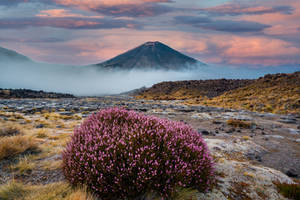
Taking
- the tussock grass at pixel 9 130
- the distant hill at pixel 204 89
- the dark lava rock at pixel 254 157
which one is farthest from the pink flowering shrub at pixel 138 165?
the distant hill at pixel 204 89

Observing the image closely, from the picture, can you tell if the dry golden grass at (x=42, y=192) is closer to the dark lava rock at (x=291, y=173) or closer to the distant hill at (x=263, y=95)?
A: the dark lava rock at (x=291, y=173)

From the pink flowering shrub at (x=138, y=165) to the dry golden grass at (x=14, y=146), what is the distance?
3202 millimetres

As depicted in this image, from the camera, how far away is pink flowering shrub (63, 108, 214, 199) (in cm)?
349

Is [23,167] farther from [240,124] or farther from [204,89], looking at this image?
[204,89]

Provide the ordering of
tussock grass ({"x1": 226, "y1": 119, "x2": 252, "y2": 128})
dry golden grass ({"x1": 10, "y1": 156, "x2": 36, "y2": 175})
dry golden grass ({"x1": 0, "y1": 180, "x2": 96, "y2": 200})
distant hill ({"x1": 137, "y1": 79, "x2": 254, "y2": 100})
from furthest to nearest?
distant hill ({"x1": 137, "y1": 79, "x2": 254, "y2": 100}) → tussock grass ({"x1": 226, "y1": 119, "x2": 252, "y2": 128}) → dry golden grass ({"x1": 10, "y1": 156, "x2": 36, "y2": 175}) → dry golden grass ({"x1": 0, "y1": 180, "x2": 96, "y2": 200})

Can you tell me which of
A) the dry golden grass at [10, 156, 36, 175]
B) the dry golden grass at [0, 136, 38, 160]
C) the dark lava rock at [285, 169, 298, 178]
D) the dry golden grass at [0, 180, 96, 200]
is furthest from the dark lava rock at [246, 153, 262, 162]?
the dry golden grass at [0, 136, 38, 160]

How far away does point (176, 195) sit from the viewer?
3.61 m

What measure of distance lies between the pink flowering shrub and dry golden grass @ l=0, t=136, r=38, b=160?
10.5ft

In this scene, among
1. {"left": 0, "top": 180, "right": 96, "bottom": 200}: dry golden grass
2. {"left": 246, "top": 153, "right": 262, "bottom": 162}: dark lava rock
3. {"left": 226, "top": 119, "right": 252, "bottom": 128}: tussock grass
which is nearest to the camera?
{"left": 0, "top": 180, "right": 96, "bottom": 200}: dry golden grass

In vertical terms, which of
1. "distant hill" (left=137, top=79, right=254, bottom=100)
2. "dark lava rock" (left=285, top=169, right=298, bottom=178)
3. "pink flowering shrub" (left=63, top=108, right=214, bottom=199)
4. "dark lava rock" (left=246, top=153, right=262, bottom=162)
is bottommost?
"dark lava rock" (left=285, top=169, right=298, bottom=178)

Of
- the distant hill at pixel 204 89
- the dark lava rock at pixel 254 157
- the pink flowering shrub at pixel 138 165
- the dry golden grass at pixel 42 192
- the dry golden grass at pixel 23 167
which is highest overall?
the distant hill at pixel 204 89

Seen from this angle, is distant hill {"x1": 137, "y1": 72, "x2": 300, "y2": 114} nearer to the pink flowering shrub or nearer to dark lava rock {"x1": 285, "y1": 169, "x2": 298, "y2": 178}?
dark lava rock {"x1": 285, "y1": 169, "x2": 298, "y2": 178}

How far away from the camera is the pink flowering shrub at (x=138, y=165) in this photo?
3.49m

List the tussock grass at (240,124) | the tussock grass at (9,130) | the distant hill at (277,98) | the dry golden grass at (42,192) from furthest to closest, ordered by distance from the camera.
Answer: the distant hill at (277,98), the tussock grass at (240,124), the tussock grass at (9,130), the dry golden grass at (42,192)
